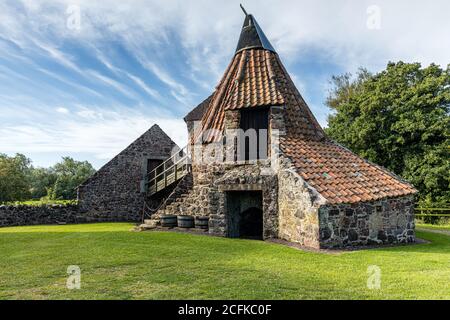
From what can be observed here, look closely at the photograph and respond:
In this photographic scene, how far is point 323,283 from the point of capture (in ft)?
17.9

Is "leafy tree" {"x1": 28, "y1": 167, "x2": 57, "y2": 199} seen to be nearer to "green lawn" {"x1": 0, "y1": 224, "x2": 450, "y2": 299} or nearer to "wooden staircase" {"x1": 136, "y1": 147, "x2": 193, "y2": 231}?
"wooden staircase" {"x1": 136, "y1": 147, "x2": 193, "y2": 231}

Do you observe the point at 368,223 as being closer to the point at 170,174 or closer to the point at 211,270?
the point at 211,270

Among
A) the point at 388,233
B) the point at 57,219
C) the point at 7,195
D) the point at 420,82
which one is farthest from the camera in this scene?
the point at 7,195

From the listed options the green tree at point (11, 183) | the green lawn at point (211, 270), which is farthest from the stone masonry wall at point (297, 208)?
the green tree at point (11, 183)

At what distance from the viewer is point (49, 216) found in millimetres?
18312

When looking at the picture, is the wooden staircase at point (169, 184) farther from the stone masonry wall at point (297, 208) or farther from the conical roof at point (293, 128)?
the stone masonry wall at point (297, 208)

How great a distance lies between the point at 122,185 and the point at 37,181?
35395 millimetres

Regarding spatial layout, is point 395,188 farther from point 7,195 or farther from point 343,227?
point 7,195

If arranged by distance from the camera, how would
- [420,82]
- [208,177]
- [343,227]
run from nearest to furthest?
[343,227] < [208,177] < [420,82]

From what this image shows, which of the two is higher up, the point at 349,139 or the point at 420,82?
the point at 420,82

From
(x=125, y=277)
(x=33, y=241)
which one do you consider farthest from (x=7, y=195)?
(x=125, y=277)
